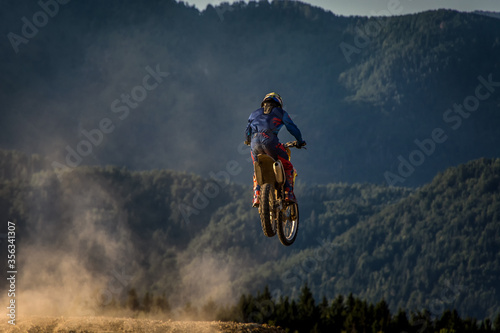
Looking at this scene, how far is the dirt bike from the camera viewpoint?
93.5 feet

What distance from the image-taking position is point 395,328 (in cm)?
17912

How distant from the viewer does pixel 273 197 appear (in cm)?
2892

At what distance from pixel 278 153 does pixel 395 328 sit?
521ft

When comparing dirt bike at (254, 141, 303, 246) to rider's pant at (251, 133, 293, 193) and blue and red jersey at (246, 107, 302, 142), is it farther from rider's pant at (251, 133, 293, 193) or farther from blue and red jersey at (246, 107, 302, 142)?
blue and red jersey at (246, 107, 302, 142)

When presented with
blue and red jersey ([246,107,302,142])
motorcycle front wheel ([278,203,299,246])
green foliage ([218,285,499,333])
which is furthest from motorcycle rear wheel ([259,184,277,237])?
green foliage ([218,285,499,333])

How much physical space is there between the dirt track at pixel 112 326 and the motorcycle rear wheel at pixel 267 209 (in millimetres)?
11196

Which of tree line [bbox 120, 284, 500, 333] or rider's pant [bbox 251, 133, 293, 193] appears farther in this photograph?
tree line [bbox 120, 284, 500, 333]

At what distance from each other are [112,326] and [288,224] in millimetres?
12200

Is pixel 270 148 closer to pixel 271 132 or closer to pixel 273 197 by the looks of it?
pixel 271 132

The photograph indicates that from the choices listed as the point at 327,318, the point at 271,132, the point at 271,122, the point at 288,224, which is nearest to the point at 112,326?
the point at 288,224

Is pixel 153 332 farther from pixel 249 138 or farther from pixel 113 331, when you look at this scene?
pixel 249 138

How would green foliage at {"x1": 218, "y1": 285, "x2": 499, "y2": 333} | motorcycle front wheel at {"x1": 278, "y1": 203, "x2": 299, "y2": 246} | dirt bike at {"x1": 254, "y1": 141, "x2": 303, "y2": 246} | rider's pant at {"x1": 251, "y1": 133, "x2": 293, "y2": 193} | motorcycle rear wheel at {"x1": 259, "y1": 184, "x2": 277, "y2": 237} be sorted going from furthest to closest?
green foliage at {"x1": 218, "y1": 285, "x2": 499, "y2": 333} → motorcycle front wheel at {"x1": 278, "y1": 203, "x2": 299, "y2": 246} → rider's pant at {"x1": 251, "y1": 133, "x2": 293, "y2": 193} → dirt bike at {"x1": 254, "y1": 141, "x2": 303, "y2": 246} → motorcycle rear wheel at {"x1": 259, "y1": 184, "x2": 277, "y2": 237}

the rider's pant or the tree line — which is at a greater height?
the rider's pant

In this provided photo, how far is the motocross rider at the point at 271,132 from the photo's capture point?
29.0 m
